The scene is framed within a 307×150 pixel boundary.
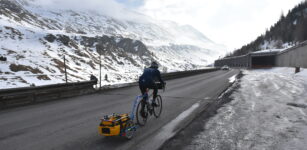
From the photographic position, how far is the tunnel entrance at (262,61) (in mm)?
58766

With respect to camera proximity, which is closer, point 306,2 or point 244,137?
point 244,137

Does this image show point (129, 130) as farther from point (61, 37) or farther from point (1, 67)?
point (61, 37)

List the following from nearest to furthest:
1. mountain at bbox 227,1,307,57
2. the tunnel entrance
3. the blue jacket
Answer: the blue jacket → the tunnel entrance → mountain at bbox 227,1,307,57

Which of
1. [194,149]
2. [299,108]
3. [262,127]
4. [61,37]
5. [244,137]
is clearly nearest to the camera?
[194,149]

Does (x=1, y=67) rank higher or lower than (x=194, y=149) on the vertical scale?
higher

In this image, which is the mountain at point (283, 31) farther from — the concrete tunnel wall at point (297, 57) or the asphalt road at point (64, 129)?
the asphalt road at point (64, 129)

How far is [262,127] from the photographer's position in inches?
241

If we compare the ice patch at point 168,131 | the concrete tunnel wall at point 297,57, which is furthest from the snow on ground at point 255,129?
the concrete tunnel wall at point 297,57

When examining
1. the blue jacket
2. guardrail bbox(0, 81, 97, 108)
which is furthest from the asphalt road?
the blue jacket

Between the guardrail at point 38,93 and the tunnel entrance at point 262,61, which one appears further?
the tunnel entrance at point 262,61

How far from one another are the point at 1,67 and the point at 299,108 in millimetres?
44794

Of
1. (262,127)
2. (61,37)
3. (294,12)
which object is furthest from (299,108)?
(294,12)

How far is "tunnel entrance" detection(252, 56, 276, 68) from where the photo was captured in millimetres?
58766

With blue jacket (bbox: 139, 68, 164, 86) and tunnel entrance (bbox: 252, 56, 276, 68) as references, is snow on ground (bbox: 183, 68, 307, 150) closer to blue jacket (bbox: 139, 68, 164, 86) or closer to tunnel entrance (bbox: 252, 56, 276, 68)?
blue jacket (bbox: 139, 68, 164, 86)
